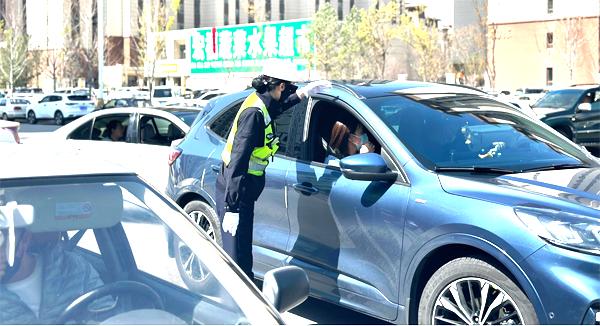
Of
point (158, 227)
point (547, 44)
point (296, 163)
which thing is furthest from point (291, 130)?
point (547, 44)

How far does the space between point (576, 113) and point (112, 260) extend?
17893 millimetres

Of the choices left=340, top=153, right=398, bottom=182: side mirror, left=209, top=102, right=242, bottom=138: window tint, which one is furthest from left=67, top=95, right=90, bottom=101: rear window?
left=340, top=153, right=398, bottom=182: side mirror

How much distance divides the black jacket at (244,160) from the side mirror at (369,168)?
2.74 feet

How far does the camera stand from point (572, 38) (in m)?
62.6

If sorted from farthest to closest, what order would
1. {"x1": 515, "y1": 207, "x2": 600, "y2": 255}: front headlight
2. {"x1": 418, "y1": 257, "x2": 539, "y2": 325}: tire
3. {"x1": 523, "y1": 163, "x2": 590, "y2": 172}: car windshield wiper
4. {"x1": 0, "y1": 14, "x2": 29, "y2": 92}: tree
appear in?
{"x1": 0, "y1": 14, "x2": 29, "y2": 92}: tree → {"x1": 523, "y1": 163, "x2": 590, "y2": 172}: car windshield wiper → {"x1": 418, "y1": 257, "x2": 539, "y2": 325}: tire → {"x1": 515, "y1": 207, "x2": 600, "y2": 255}: front headlight

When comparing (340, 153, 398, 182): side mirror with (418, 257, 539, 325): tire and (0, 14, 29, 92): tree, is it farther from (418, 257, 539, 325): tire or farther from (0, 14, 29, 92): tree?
(0, 14, 29, 92): tree

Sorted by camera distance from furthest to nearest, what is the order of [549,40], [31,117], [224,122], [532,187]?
1. [549,40]
2. [31,117]
3. [224,122]
4. [532,187]

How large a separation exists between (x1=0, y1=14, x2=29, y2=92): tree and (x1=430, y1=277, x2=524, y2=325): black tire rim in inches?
2557

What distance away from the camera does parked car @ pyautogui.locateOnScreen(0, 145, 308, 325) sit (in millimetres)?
Result: 3084

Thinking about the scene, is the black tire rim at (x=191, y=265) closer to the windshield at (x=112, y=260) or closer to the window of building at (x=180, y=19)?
the windshield at (x=112, y=260)

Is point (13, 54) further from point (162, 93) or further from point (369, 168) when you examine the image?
point (369, 168)

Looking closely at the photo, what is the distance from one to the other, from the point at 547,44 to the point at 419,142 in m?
64.7

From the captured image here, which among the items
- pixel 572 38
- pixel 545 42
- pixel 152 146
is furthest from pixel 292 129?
pixel 545 42

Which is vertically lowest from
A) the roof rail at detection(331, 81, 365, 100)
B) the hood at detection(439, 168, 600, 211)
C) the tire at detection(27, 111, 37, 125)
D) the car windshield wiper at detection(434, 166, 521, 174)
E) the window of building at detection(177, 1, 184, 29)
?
the tire at detection(27, 111, 37, 125)
